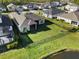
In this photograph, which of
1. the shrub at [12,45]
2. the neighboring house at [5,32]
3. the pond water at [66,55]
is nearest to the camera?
the pond water at [66,55]

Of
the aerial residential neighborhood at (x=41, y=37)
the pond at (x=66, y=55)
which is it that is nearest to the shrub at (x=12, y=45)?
the aerial residential neighborhood at (x=41, y=37)

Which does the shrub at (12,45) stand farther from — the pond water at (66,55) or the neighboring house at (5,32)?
the pond water at (66,55)

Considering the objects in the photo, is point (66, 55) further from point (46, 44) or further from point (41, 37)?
point (41, 37)

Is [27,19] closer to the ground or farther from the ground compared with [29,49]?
farther from the ground

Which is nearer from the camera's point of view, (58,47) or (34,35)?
(58,47)

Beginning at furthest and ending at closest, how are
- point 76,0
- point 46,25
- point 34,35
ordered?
point 76,0 < point 46,25 < point 34,35

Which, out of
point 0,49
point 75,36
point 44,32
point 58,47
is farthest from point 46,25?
point 0,49

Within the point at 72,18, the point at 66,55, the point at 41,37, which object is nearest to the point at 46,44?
the point at 41,37

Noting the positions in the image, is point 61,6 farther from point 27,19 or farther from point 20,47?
point 20,47
